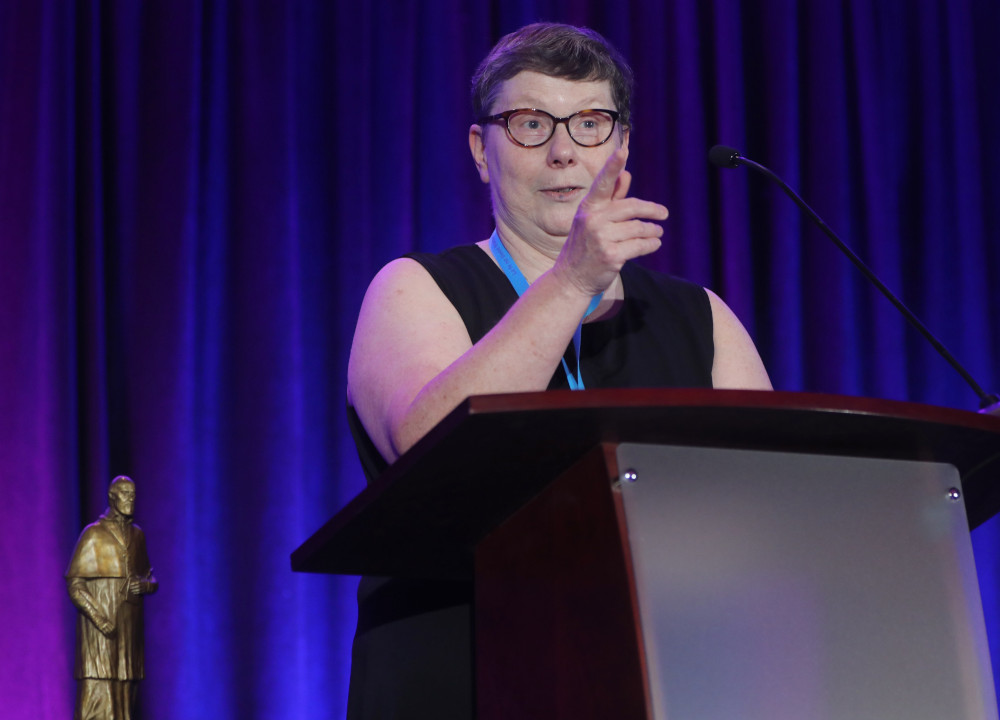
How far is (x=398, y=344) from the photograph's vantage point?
117 cm

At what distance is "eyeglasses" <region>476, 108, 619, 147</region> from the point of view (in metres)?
1.45

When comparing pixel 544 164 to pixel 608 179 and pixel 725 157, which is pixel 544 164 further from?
pixel 608 179

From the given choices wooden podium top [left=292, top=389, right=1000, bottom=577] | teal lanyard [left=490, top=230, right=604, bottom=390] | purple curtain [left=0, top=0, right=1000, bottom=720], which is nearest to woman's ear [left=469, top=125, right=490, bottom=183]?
teal lanyard [left=490, top=230, right=604, bottom=390]

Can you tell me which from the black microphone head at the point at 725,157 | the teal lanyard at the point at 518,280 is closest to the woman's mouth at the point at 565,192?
the teal lanyard at the point at 518,280

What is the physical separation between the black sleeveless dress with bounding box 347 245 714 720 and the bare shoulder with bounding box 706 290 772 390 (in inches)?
0.7

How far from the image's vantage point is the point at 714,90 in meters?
3.61

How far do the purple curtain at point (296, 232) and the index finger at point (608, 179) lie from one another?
2.28 m

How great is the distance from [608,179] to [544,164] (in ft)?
1.73

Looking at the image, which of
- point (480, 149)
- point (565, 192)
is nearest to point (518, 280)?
point (565, 192)

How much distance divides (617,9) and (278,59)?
3.68ft

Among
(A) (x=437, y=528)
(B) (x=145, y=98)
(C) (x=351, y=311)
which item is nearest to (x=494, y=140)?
(A) (x=437, y=528)

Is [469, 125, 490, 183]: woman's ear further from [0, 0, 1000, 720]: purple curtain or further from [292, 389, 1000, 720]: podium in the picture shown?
[0, 0, 1000, 720]: purple curtain

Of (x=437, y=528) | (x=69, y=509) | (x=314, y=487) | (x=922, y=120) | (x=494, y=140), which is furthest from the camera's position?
(x=922, y=120)

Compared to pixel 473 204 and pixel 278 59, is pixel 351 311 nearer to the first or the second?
pixel 473 204
